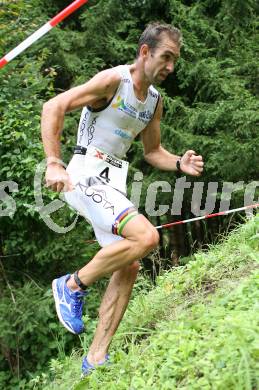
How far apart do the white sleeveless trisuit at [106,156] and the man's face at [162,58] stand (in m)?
0.15

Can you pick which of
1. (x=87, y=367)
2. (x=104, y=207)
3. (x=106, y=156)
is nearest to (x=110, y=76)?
(x=106, y=156)

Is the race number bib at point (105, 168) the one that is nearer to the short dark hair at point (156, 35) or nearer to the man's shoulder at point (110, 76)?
the man's shoulder at point (110, 76)

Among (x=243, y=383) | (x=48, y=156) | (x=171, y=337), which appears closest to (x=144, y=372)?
(x=171, y=337)

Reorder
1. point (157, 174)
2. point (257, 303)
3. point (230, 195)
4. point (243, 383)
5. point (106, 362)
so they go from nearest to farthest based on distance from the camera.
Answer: point (243, 383)
point (257, 303)
point (106, 362)
point (230, 195)
point (157, 174)

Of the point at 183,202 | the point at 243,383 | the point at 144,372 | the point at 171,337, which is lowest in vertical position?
the point at 183,202

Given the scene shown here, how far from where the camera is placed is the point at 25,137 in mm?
6301

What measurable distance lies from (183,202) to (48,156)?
604 centimetres

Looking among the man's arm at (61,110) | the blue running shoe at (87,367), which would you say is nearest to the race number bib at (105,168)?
the man's arm at (61,110)

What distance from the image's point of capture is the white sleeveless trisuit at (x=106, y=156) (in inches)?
139

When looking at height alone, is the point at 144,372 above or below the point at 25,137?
below

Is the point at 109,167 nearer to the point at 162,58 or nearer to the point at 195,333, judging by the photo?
the point at 162,58

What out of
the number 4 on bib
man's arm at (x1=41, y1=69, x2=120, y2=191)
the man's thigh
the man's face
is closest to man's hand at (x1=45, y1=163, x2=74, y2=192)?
man's arm at (x1=41, y1=69, x2=120, y2=191)

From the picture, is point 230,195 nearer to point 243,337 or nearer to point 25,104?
point 25,104

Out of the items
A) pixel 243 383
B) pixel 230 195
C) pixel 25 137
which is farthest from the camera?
pixel 230 195
